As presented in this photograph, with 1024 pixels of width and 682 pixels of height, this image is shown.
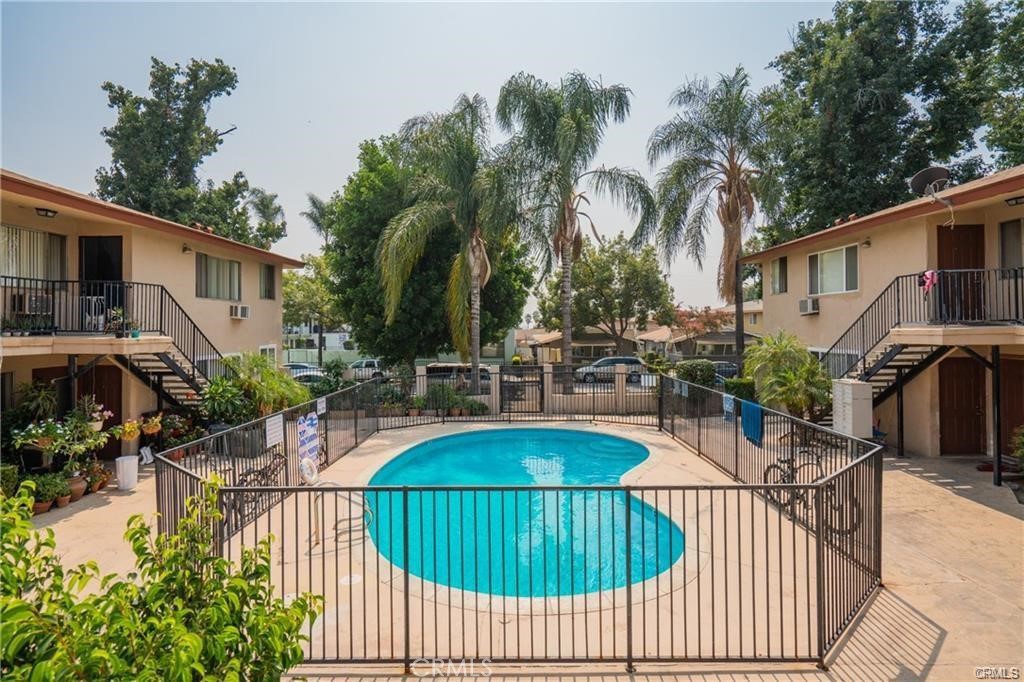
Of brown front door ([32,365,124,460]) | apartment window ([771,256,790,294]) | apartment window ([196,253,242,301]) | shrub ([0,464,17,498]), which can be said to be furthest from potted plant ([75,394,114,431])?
apartment window ([771,256,790,294])

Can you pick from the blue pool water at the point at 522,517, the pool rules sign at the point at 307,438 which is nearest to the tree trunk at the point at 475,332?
the blue pool water at the point at 522,517

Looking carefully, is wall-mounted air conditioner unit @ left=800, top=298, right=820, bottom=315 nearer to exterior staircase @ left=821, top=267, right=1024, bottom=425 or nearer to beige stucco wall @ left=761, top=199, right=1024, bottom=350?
beige stucco wall @ left=761, top=199, right=1024, bottom=350

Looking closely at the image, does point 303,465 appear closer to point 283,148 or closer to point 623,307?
point 283,148

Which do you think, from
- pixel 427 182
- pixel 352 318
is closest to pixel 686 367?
pixel 427 182

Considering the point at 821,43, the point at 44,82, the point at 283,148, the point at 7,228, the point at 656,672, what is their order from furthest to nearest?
the point at 821,43 < the point at 283,148 < the point at 7,228 < the point at 44,82 < the point at 656,672

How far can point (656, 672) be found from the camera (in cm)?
493

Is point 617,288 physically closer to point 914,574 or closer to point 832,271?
point 832,271

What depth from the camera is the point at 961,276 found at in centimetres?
1146

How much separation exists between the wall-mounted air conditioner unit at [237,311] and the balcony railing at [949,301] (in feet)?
56.9

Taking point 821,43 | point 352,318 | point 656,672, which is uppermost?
point 821,43

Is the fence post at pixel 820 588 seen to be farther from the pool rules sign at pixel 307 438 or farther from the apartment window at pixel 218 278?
the apartment window at pixel 218 278

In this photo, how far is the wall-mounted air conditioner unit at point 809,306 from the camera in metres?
17.4

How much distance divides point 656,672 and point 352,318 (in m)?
21.1

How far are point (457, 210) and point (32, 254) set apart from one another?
1197 centimetres
